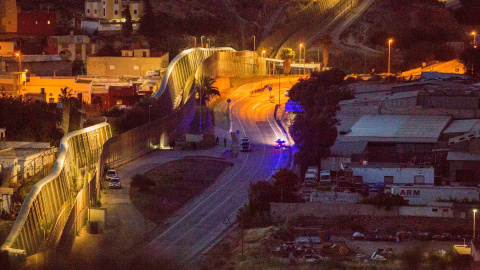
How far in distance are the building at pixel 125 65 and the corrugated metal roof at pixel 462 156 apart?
1435 inches

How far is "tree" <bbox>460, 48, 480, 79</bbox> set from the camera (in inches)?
3000

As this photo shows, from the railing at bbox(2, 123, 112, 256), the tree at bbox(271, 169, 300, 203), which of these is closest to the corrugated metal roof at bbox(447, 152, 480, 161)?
the tree at bbox(271, 169, 300, 203)

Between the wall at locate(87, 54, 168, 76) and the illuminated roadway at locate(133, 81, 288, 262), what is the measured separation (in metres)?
17.5

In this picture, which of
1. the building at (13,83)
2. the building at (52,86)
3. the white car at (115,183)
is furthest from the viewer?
the building at (52,86)

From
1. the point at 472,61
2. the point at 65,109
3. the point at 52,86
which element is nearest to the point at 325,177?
the point at 65,109

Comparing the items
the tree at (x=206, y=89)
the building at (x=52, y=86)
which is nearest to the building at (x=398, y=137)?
the tree at (x=206, y=89)

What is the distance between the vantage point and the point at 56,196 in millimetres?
40094

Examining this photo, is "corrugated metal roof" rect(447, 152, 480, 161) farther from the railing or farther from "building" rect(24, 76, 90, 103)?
"building" rect(24, 76, 90, 103)

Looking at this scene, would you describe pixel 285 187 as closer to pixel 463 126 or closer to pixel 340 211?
pixel 340 211

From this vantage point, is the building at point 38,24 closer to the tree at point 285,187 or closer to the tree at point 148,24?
the tree at point 148,24

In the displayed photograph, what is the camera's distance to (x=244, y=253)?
3916 centimetres

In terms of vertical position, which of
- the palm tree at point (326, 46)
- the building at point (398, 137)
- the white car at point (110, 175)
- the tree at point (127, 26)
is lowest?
the white car at point (110, 175)

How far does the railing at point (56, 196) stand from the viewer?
35.2 metres

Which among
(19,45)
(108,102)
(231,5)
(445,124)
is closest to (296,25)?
(231,5)
